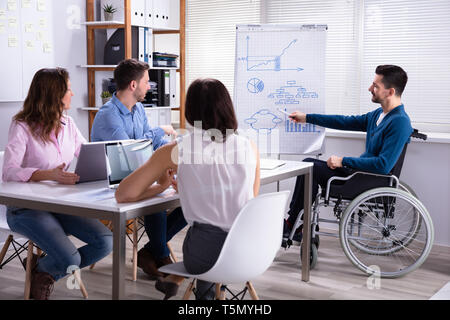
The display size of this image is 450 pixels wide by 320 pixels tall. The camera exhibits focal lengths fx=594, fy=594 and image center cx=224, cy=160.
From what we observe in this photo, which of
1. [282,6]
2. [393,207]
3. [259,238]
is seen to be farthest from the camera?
[282,6]

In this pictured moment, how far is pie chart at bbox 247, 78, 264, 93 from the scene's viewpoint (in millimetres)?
4297

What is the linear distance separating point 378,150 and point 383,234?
0.52m

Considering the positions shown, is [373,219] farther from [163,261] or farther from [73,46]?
[73,46]

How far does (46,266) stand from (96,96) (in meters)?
2.19

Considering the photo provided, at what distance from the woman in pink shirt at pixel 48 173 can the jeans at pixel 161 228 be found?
0.45 metres

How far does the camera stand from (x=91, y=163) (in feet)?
8.90

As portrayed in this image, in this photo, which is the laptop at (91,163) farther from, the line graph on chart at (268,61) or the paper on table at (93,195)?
the line graph on chart at (268,61)

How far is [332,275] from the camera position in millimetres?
3557

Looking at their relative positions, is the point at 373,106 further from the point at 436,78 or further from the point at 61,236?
the point at 61,236

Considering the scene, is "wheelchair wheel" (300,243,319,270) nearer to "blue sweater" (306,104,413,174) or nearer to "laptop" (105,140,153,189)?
"blue sweater" (306,104,413,174)

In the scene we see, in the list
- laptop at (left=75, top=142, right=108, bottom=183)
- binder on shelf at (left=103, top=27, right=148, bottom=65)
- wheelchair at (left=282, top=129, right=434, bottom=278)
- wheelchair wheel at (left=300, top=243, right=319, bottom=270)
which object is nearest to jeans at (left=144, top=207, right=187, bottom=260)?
laptop at (left=75, top=142, right=108, bottom=183)

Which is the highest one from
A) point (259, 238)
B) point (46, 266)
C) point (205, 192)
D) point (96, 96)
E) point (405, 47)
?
point (405, 47)

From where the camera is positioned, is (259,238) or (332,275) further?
(332,275)

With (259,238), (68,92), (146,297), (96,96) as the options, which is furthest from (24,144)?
(96,96)
